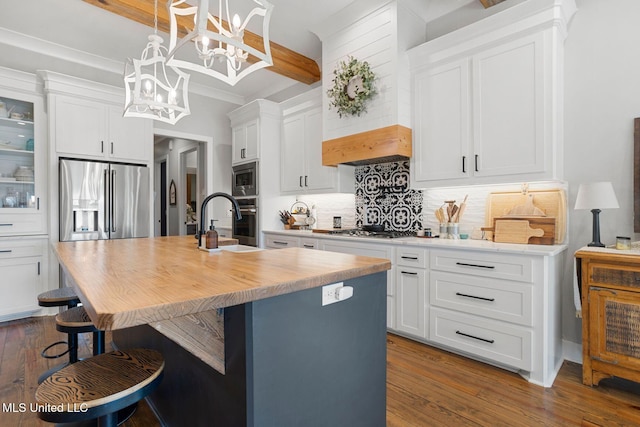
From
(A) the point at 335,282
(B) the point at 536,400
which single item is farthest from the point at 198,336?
(B) the point at 536,400

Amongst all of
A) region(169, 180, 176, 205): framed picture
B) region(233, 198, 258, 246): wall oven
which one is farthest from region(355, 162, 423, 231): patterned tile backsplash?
region(169, 180, 176, 205): framed picture

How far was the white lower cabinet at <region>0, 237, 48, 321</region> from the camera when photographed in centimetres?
334

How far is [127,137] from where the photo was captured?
13.1ft

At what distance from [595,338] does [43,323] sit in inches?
192

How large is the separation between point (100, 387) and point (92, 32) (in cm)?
395

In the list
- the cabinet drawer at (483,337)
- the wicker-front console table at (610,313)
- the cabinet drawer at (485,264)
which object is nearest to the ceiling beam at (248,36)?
the cabinet drawer at (485,264)

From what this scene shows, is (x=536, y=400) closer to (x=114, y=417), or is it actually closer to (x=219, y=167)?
(x=114, y=417)

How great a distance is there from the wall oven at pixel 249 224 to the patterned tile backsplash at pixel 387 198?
1.42 m

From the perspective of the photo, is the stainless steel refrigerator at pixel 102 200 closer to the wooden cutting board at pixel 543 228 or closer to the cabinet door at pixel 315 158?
the cabinet door at pixel 315 158

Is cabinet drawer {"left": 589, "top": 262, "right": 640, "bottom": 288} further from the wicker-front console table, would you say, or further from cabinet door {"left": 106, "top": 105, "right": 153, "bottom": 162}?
cabinet door {"left": 106, "top": 105, "right": 153, "bottom": 162}

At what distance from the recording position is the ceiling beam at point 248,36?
277 cm

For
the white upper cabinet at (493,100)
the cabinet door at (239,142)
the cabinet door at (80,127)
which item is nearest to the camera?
the white upper cabinet at (493,100)

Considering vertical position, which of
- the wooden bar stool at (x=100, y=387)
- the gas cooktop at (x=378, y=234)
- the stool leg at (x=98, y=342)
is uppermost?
the gas cooktop at (x=378, y=234)

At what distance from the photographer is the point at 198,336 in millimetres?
1346
